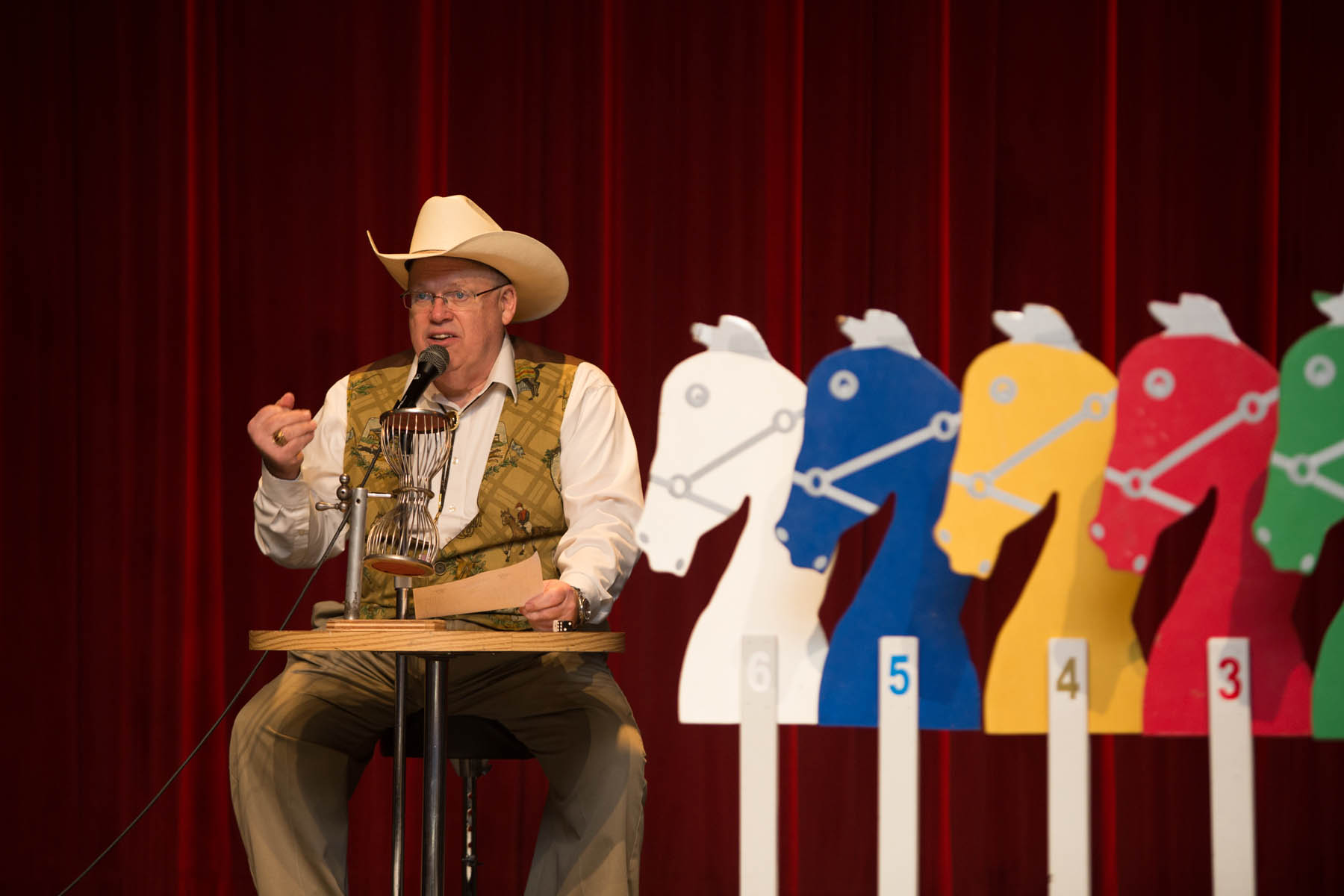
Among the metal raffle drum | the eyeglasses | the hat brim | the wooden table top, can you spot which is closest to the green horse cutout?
the wooden table top

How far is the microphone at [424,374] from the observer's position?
1804 millimetres

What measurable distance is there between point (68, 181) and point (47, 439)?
67 centimetres

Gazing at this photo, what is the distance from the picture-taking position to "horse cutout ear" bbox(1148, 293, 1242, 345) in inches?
49.1

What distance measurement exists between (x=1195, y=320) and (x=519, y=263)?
1376mm

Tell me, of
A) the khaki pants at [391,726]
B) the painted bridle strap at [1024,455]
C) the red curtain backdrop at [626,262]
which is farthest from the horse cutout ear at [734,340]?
the red curtain backdrop at [626,262]

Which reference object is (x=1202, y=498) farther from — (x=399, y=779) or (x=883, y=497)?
(x=399, y=779)

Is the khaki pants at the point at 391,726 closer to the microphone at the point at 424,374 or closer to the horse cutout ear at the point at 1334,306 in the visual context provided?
the microphone at the point at 424,374

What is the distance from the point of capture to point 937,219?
3098mm

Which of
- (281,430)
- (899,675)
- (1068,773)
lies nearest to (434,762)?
(281,430)

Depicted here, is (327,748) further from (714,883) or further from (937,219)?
(937,219)

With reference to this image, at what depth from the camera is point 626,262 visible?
10.3ft

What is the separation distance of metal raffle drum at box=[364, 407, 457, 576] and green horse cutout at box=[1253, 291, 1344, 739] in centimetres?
109

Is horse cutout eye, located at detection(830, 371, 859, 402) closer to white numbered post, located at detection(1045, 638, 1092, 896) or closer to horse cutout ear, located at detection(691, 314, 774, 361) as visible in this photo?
horse cutout ear, located at detection(691, 314, 774, 361)

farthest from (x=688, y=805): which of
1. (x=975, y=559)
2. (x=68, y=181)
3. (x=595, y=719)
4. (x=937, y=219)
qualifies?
(x=68, y=181)
